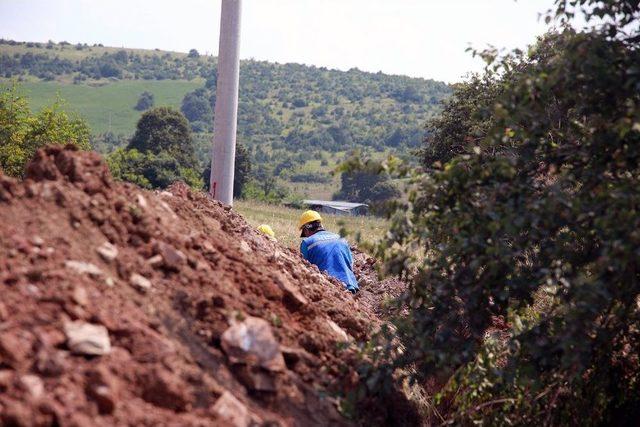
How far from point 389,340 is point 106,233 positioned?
7.13 ft

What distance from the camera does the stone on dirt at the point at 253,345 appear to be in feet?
18.2

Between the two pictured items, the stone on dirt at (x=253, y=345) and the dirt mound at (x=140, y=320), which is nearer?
the dirt mound at (x=140, y=320)

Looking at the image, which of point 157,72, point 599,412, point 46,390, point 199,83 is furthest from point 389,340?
point 157,72

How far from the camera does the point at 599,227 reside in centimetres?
555

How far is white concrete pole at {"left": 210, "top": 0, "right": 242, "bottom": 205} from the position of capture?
12680 mm

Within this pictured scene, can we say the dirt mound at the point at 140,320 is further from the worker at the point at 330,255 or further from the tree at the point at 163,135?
the tree at the point at 163,135

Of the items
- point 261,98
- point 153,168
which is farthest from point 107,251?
point 261,98

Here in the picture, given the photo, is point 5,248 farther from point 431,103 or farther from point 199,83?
point 199,83

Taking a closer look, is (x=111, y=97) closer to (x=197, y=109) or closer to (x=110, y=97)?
(x=110, y=97)

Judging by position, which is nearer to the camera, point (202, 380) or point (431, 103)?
point (202, 380)

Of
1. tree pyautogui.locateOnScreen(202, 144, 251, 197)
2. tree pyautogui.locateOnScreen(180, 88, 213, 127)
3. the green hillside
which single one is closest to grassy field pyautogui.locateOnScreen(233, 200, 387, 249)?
tree pyautogui.locateOnScreen(202, 144, 251, 197)

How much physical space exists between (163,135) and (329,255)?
55247 millimetres

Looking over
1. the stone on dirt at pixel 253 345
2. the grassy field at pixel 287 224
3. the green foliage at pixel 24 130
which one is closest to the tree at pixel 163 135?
the grassy field at pixel 287 224

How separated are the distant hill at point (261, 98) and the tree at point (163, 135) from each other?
2952 cm
